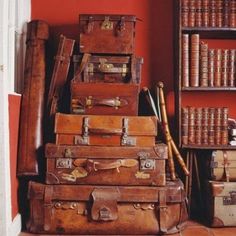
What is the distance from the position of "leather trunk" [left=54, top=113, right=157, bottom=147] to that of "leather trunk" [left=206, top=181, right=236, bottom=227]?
1.85 feet

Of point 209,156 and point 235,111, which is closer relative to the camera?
point 209,156

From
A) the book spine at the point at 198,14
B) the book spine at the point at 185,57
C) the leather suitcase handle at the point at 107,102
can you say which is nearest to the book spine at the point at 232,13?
the book spine at the point at 198,14

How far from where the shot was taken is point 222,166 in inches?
104

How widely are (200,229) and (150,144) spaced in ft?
2.25

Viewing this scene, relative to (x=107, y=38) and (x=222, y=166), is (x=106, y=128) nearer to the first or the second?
(x=107, y=38)

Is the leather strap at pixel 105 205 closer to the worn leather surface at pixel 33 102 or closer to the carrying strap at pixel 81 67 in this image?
the worn leather surface at pixel 33 102

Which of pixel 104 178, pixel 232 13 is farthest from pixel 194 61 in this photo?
pixel 104 178

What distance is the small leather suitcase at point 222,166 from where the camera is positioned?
8.70 feet

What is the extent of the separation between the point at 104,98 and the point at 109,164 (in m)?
0.44

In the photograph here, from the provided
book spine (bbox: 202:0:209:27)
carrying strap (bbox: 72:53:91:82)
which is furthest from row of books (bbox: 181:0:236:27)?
carrying strap (bbox: 72:53:91:82)

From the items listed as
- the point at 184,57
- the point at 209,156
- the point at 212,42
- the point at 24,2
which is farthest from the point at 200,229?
the point at 24,2

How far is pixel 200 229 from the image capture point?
2607 millimetres

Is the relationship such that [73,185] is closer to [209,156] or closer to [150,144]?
[150,144]

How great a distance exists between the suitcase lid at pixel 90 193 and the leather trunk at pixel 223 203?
35 cm
